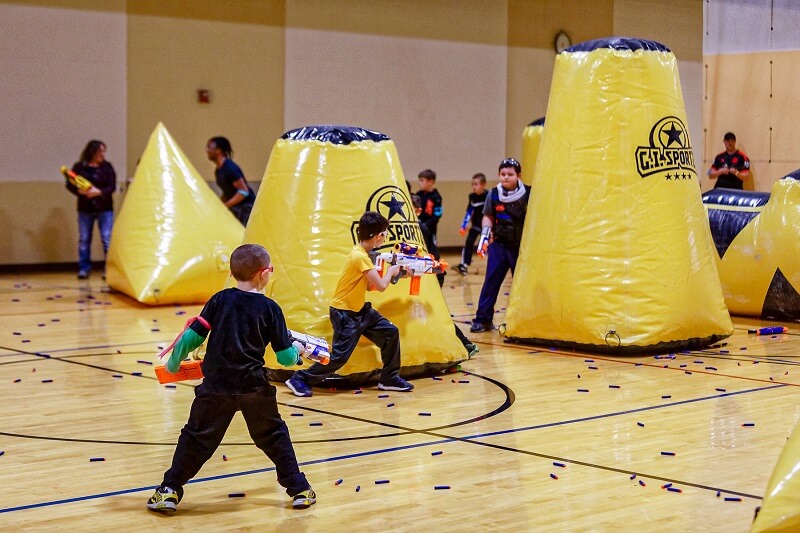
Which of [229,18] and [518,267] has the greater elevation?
[229,18]

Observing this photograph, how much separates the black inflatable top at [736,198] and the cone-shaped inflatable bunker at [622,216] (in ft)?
7.28

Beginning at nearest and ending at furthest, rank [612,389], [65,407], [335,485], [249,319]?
[249,319] < [335,485] < [65,407] < [612,389]

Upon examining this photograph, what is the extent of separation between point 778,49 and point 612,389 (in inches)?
479

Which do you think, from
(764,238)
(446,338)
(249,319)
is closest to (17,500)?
(249,319)

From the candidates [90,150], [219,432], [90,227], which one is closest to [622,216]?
[219,432]

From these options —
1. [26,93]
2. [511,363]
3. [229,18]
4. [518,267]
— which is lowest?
[511,363]

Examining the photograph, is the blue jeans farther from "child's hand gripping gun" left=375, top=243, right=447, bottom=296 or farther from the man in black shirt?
the man in black shirt

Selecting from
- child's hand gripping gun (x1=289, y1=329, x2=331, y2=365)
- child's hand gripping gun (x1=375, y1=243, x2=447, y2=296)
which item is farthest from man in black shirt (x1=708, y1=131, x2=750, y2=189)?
child's hand gripping gun (x1=289, y1=329, x2=331, y2=365)

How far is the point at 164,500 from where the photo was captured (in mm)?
4770

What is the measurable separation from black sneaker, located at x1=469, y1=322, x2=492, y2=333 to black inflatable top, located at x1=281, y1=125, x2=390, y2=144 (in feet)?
8.33

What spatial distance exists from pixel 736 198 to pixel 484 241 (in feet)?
10.1

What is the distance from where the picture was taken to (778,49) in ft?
59.4

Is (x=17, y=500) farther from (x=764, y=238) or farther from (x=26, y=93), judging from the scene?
(x=26, y=93)

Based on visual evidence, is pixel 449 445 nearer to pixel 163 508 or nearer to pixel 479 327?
pixel 163 508
